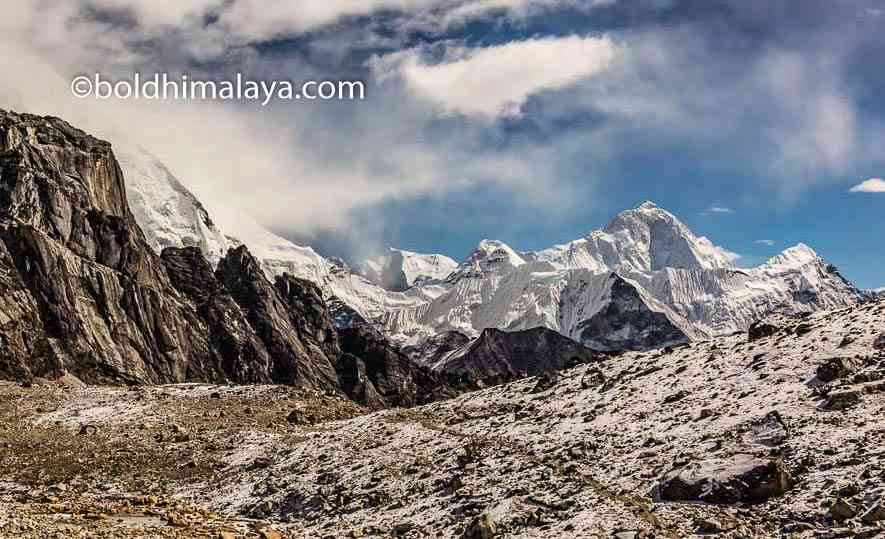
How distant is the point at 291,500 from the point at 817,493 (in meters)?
21.7

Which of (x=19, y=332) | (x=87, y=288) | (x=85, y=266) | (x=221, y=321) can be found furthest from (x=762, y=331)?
(x=221, y=321)

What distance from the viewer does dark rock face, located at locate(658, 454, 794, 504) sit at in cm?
2561

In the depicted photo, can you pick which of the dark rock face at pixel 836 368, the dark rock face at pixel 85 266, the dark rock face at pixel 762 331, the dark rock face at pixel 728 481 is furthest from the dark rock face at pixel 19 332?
the dark rock face at pixel 836 368

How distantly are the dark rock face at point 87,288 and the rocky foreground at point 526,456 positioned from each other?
198 ft

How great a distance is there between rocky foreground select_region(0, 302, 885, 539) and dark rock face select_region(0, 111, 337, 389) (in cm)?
6037

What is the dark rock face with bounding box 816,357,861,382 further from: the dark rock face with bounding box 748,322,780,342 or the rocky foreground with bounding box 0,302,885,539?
the dark rock face with bounding box 748,322,780,342

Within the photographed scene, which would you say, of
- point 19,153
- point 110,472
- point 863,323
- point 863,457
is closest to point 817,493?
point 863,457

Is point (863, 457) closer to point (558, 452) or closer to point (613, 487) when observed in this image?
point (613, 487)

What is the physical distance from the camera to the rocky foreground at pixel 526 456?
83.7 feet

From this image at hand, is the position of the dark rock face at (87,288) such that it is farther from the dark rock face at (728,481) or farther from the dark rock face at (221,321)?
the dark rock face at (728,481)

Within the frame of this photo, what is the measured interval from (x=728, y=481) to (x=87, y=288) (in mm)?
126992

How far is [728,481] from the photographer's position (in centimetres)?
2636

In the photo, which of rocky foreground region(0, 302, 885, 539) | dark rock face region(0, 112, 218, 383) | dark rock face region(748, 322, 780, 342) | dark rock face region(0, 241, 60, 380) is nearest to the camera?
rocky foreground region(0, 302, 885, 539)

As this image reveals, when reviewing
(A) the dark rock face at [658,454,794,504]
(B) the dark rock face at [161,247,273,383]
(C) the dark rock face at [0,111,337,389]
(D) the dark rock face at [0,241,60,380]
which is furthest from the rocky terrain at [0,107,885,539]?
(B) the dark rock face at [161,247,273,383]
